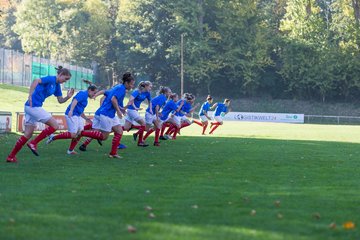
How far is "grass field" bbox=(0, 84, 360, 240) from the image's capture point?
791cm

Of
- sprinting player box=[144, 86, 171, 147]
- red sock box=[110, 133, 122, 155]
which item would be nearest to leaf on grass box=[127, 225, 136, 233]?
red sock box=[110, 133, 122, 155]

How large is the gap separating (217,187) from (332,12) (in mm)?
80368

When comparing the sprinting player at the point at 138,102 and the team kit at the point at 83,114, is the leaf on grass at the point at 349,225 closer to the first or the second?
the team kit at the point at 83,114

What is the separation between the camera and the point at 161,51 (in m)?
83.3

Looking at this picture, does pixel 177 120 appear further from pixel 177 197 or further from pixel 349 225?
pixel 349 225

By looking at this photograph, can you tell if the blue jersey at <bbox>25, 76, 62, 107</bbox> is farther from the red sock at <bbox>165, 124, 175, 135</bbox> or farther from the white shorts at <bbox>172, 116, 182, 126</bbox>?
the red sock at <bbox>165, 124, 175, 135</bbox>

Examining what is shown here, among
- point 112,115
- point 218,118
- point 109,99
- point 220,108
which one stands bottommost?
point 218,118

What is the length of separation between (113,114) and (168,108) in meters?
9.48

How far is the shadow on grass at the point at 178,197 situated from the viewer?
793cm

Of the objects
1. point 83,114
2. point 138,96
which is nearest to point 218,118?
point 138,96

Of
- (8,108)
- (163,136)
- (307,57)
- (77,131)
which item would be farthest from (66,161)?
(307,57)

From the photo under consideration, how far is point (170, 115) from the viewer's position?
92.9ft

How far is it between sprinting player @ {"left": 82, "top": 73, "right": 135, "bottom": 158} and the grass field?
1.93 ft

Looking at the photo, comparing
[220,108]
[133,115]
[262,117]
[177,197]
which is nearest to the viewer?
[177,197]
